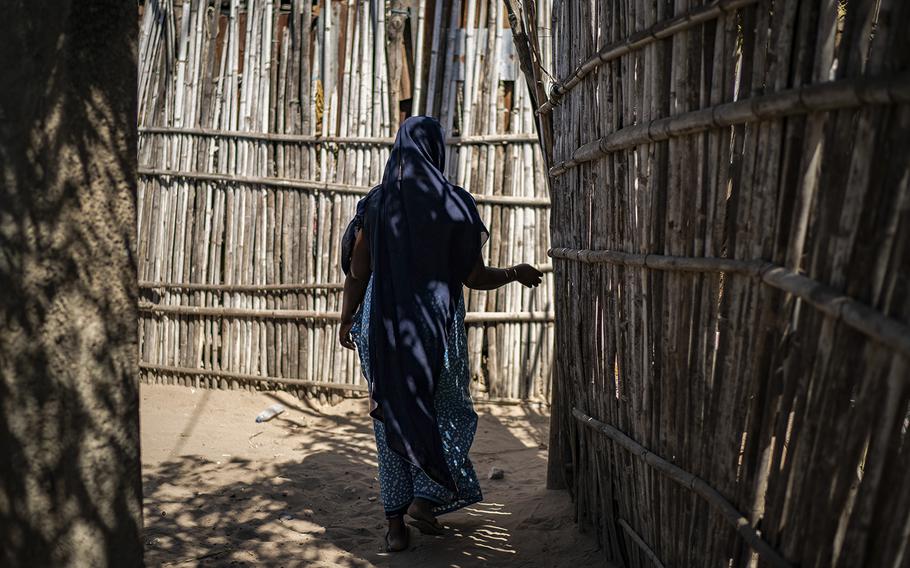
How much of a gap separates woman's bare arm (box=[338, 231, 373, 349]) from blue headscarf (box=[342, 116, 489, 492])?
210mm

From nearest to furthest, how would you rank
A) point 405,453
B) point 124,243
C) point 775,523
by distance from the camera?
1. point 775,523
2. point 124,243
3. point 405,453

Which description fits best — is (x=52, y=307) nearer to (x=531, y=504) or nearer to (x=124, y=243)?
(x=124, y=243)

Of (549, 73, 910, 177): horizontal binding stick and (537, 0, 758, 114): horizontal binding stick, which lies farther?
(537, 0, 758, 114): horizontal binding stick

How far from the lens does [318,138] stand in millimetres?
7273

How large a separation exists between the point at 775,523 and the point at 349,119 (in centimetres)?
563

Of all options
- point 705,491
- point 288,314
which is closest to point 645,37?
point 705,491

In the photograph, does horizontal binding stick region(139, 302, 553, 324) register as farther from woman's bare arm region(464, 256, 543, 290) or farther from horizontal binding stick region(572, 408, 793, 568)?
horizontal binding stick region(572, 408, 793, 568)

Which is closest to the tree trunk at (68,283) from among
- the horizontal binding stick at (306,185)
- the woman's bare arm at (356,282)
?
the woman's bare arm at (356,282)

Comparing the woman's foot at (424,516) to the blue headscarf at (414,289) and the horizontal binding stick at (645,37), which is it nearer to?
the blue headscarf at (414,289)

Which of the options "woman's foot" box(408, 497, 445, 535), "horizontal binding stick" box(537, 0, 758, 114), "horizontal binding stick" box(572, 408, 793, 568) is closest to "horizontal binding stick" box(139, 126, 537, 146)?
"horizontal binding stick" box(537, 0, 758, 114)

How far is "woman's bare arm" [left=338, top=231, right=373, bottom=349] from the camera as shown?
430cm

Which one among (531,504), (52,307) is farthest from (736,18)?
(531,504)

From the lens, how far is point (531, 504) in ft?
15.1

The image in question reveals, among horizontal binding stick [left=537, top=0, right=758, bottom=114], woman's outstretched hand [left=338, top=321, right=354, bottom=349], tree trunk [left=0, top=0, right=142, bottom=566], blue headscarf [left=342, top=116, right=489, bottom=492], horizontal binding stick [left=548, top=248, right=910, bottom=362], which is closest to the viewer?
horizontal binding stick [left=548, top=248, right=910, bottom=362]
